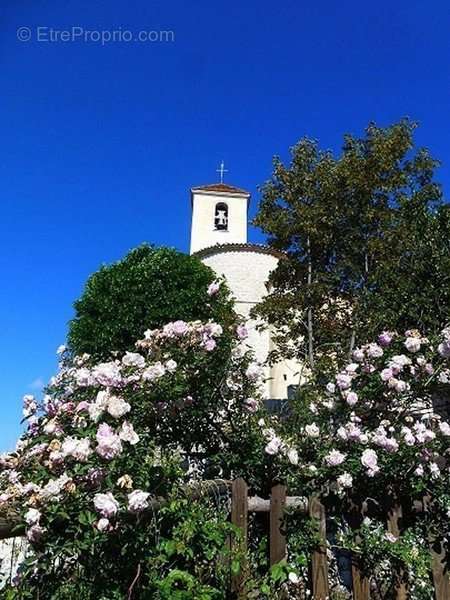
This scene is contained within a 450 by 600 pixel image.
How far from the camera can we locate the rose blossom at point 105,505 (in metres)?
1.78

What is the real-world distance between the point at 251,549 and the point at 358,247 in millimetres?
7106

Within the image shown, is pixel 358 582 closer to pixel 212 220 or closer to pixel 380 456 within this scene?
pixel 380 456

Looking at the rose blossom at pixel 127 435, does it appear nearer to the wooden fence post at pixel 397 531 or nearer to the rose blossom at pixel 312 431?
the rose blossom at pixel 312 431

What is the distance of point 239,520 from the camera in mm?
2350

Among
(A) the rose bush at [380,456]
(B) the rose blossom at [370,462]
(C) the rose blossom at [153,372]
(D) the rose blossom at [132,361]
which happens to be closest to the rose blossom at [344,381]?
(A) the rose bush at [380,456]

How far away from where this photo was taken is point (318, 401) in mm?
3346

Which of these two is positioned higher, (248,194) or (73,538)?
(248,194)

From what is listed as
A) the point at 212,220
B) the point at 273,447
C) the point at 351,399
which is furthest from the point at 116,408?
the point at 212,220

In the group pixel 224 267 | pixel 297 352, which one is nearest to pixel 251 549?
pixel 297 352

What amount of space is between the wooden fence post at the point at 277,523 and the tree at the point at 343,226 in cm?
570

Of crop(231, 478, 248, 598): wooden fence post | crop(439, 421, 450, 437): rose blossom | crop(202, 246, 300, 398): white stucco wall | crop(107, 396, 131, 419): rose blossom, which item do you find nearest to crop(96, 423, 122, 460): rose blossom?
crop(107, 396, 131, 419): rose blossom

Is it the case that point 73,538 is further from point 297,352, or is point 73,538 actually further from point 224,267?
point 224,267

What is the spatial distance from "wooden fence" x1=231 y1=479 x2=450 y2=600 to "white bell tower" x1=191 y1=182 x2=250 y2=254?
744 inches

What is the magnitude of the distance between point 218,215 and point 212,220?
0.41m
